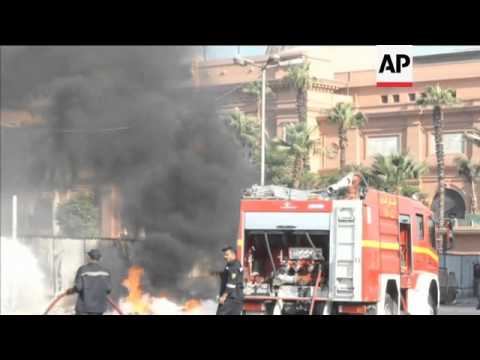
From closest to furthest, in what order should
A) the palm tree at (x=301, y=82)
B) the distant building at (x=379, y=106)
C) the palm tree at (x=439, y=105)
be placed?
the palm tree at (x=439, y=105), the distant building at (x=379, y=106), the palm tree at (x=301, y=82)

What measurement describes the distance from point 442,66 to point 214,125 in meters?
36.8

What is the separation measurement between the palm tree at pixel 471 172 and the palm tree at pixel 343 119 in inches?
269

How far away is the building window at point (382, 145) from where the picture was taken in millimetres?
59719

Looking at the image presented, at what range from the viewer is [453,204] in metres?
58.4

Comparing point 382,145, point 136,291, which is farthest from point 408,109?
point 136,291

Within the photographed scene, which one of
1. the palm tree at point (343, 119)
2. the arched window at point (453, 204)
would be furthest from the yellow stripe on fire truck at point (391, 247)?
the arched window at point (453, 204)

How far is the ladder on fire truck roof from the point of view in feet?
46.9

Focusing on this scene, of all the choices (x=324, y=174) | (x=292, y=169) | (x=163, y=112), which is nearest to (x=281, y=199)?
(x=163, y=112)

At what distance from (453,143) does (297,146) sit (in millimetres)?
14238

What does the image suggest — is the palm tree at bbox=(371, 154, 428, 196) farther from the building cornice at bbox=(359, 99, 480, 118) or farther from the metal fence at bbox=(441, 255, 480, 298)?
the building cornice at bbox=(359, 99, 480, 118)

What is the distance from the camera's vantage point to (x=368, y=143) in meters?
60.4

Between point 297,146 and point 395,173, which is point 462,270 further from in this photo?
point 297,146

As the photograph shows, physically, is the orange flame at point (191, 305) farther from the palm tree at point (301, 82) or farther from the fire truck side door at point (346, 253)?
the palm tree at point (301, 82)
